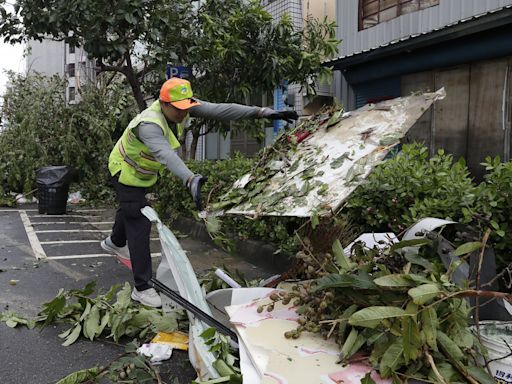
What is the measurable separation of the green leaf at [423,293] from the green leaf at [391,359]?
0.19 metres

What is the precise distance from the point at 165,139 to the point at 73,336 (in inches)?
59.3

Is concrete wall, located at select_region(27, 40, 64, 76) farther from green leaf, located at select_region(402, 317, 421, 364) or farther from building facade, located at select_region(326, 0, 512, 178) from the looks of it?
green leaf, located at select_region(402, 317, 421, 364)

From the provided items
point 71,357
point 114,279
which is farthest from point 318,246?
point 114,279

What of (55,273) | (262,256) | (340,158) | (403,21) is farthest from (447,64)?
(55,273)

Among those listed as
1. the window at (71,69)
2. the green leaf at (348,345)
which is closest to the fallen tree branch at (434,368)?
the green leaf at (348,345)

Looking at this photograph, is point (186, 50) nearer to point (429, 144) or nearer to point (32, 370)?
point (429, 144)

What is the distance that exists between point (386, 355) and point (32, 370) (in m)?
2.10

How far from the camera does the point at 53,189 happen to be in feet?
29.6

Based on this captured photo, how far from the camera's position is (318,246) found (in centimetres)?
304

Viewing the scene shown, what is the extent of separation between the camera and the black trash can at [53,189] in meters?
9.00

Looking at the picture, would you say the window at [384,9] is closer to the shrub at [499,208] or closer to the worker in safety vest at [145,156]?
the worker in safety vest at [145,156]

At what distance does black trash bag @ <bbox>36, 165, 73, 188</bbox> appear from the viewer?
900 centimetres

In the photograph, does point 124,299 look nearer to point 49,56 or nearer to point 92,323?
point 92,323

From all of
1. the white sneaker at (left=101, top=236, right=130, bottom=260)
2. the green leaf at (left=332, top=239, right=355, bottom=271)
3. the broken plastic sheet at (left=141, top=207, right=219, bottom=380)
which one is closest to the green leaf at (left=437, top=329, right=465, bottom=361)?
the green leaf at (left=332, top=239, right=355, bottom=271)
